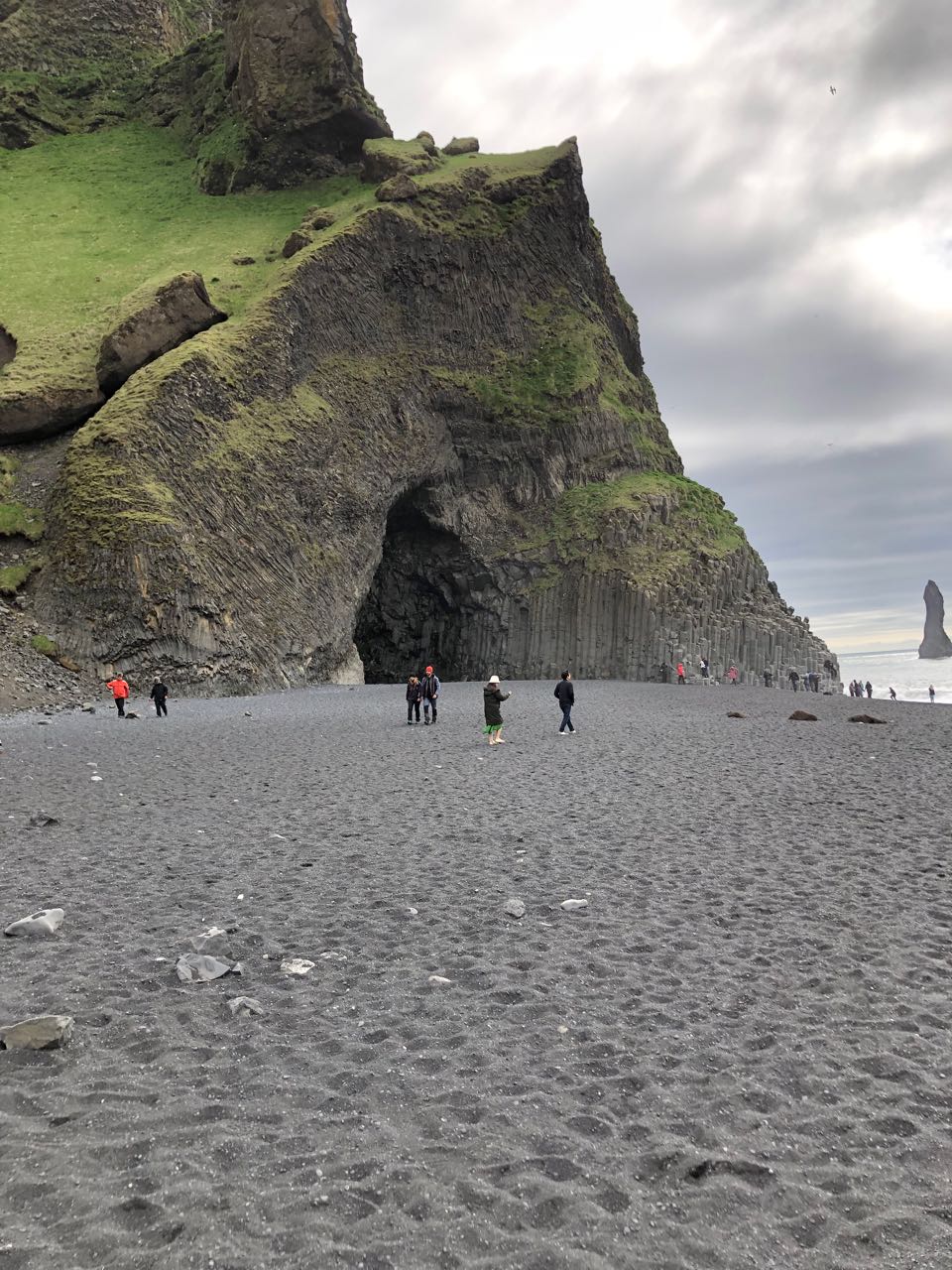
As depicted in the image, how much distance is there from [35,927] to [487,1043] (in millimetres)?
4096

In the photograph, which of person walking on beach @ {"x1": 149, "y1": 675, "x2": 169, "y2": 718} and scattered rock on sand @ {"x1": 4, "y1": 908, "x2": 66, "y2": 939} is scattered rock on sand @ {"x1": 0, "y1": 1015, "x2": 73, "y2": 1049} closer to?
scattered rock on sand @ {"x1": 4, "y1": 908, "x2": 66, "y2": 939}

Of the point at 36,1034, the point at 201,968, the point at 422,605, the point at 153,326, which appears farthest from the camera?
the point at 422,605

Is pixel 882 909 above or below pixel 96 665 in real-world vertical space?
below

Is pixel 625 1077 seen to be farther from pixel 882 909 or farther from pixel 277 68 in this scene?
pixel 277 68

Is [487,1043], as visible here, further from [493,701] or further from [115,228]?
[115,228]

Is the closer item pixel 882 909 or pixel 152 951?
pixel 152 951

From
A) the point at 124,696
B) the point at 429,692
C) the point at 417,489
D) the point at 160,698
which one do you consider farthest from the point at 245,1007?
the point at 417,489

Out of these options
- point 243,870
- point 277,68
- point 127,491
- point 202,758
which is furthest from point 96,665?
point 277,68

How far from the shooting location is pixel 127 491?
37406 millimetres

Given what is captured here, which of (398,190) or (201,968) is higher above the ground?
(398,190)

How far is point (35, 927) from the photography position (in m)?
6.20

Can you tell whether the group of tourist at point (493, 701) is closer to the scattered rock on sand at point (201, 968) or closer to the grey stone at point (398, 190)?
the scattered rock on sand at point (201, 968)

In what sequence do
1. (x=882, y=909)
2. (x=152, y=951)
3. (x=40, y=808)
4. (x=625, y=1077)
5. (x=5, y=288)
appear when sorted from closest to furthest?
(x=625, y=1077) < (x=152, y=951) < (x=882, y=909) < (x=40, y=808) < (x=5, y=288)

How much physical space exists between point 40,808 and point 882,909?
1110 cm
